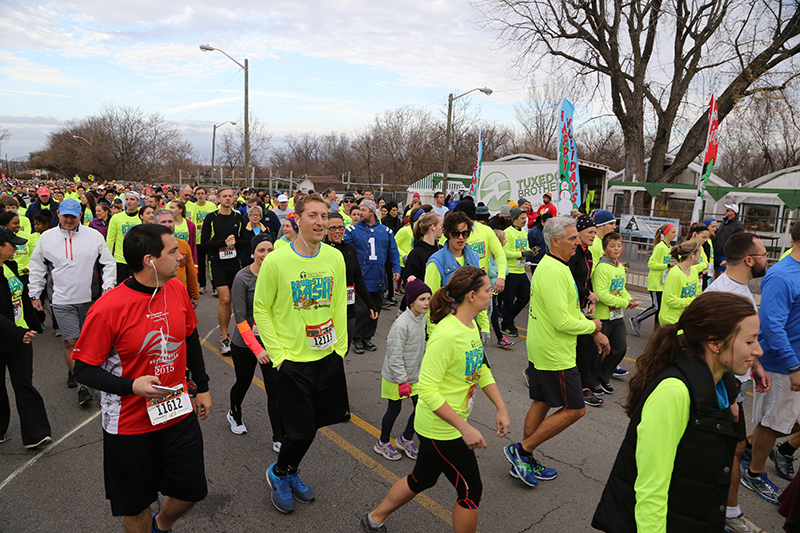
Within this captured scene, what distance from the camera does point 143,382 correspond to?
244cm

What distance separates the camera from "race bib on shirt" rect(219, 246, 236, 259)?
7.27 meters

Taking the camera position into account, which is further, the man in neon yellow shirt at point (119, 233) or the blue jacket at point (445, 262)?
the man in neon yellow shirt at point (119, 233)

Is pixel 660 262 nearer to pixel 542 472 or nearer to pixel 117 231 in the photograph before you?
pixel 542 472

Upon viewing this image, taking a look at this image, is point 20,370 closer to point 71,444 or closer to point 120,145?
point 71,444

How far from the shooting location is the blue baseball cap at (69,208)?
4.90m

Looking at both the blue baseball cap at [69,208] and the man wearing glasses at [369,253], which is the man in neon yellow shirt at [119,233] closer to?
the blue baseball cap at [69,208]

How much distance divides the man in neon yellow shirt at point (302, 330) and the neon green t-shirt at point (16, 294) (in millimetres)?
2513

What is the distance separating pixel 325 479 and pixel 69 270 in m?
3.52

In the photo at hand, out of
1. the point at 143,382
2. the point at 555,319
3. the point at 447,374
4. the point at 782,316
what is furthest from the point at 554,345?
the point at 143,382

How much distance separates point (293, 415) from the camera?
3311mm

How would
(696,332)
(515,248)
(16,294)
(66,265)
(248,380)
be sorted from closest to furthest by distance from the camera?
(696,332) < (16,294) < (248,380) < (66,265) < (515,248)

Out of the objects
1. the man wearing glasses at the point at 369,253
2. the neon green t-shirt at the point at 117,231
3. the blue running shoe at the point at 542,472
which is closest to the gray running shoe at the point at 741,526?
the blue running shoe at the point at 542,472

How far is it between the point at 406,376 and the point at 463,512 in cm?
127

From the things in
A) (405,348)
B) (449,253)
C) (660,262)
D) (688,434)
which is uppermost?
(449,253)
